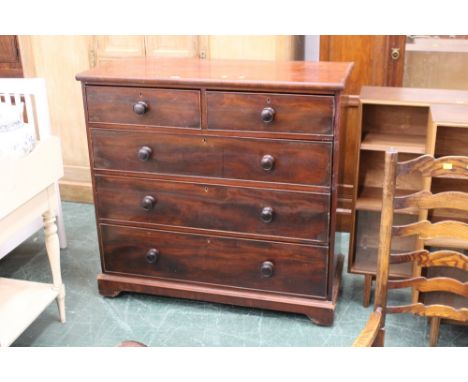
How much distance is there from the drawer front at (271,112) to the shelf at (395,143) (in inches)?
14.2

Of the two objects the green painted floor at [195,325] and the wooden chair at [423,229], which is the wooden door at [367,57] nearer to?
the green painted floor at [195,325]

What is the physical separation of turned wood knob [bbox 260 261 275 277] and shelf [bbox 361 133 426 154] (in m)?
0.62

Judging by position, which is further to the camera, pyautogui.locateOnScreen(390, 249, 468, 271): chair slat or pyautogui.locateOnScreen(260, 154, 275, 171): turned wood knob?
pyautogui.locateOnScreen(260, 154, 275, 171): turned wood knob

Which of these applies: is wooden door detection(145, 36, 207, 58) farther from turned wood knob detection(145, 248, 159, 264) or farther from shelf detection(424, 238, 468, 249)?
shelf detection(424, 238, 468, 249)

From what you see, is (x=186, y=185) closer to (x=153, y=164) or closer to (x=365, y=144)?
(x=153, y=164)

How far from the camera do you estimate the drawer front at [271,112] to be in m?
2.17

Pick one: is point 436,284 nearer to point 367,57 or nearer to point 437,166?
point 437,166

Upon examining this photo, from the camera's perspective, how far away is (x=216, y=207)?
96.8 inches

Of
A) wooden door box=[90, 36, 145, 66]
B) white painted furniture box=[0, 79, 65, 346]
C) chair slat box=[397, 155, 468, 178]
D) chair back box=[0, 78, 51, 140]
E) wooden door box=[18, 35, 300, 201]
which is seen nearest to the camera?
chair slat box=[397, 155, 468, 178]

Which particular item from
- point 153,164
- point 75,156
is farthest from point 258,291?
point 75,156

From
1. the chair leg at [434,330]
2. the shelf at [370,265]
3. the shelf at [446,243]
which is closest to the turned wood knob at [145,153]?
the shelf at [370,265]

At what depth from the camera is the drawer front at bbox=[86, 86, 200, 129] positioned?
2316 millimetres

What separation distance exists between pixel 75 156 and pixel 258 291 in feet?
5.71

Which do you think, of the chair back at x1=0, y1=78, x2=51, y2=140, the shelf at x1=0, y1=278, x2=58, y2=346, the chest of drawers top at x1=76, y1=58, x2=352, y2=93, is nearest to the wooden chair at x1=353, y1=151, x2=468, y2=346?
the chest of drawers top at x1=76, y1=58, x2=352, y2=93
